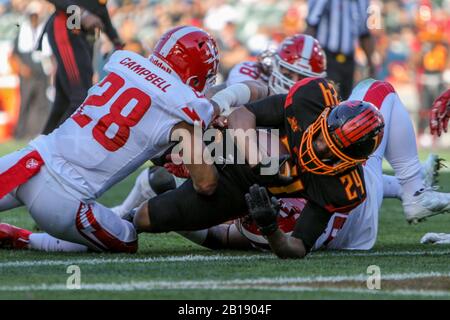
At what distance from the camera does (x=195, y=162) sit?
4.62 meters

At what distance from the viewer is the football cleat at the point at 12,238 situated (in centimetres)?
511

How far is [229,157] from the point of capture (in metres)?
4.94

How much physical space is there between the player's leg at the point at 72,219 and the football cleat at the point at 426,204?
1.49m

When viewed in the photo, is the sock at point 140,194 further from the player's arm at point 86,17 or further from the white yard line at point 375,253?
the white yard line at point 375,253

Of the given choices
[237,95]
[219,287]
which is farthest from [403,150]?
[219,287]

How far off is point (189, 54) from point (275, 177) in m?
0.69

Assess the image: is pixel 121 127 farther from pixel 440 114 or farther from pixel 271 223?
pixel 440 114

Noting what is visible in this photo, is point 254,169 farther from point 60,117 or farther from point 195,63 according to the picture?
point 60,117

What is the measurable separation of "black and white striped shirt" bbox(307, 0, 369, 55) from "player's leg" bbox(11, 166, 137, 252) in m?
5.02

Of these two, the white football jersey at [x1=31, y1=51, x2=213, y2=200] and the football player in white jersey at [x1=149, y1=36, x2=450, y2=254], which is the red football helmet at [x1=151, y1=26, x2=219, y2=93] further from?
the football player in white jersey at [x1=149, y1=36, x2=450, y2=254]

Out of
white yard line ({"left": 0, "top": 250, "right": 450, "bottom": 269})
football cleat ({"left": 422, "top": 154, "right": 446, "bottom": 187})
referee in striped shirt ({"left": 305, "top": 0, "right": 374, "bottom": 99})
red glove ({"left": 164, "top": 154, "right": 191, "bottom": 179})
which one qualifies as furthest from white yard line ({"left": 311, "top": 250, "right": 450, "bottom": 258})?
referee in striped shirt ({"left": 305, "top": 0, "right": 374, "bottom": 99})

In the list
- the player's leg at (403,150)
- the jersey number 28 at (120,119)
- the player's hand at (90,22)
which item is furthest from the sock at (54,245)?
the player's hand at (90,22)
